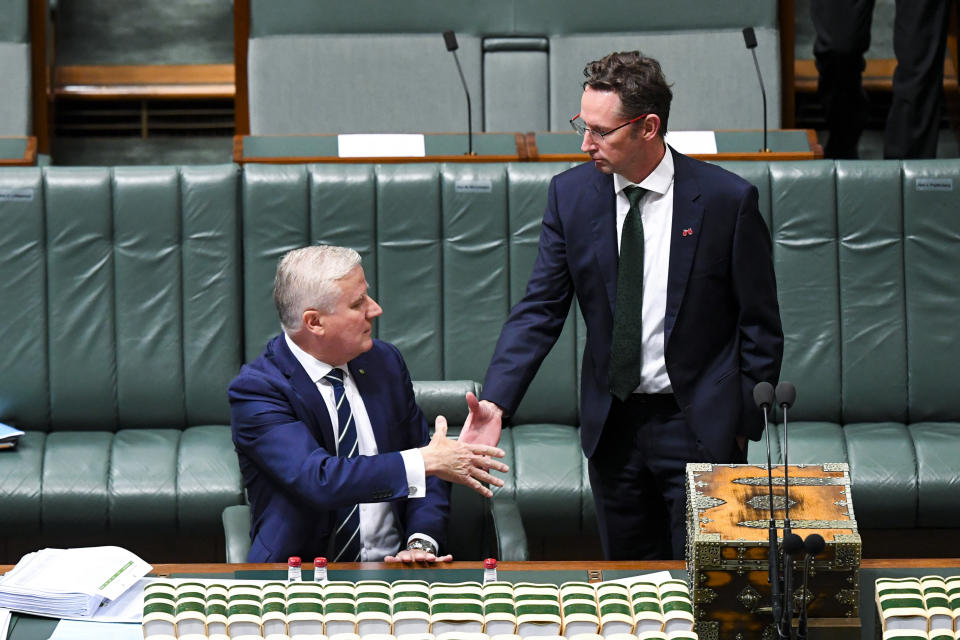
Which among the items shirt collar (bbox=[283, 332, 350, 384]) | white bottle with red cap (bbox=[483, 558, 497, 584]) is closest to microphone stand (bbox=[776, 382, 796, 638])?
white bottle with red cap (bbox=[483, 558, 497, 584])

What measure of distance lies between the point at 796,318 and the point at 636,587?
2.23 m

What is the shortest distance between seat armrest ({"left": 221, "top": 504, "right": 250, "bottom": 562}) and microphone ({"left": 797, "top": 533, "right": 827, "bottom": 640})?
104cm

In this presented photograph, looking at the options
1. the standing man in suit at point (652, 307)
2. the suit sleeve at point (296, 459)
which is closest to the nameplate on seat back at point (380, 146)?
the standing man in suit at point (652, 307)

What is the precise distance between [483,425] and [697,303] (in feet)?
1.49

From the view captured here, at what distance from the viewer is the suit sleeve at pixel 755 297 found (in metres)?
2.49

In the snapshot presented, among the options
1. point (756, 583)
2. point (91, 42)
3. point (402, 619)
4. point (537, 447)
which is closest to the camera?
point (402, 619)

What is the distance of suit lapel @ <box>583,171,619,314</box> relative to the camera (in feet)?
8.29

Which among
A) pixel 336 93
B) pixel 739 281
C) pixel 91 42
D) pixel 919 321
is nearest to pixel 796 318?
pixel 919 321

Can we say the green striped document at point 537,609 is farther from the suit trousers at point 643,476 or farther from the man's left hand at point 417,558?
the suit trousers at point 643,476

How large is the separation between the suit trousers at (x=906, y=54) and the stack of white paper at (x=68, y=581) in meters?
3.45

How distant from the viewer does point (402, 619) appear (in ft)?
5.54

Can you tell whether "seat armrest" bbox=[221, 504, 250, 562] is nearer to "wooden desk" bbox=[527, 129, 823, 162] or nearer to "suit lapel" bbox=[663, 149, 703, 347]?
"suit lapel" bbox=[663, 149, 703, 347]

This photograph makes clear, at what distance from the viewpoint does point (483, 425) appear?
8.14 feet

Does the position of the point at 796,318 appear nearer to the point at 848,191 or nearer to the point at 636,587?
the point at 848,191
